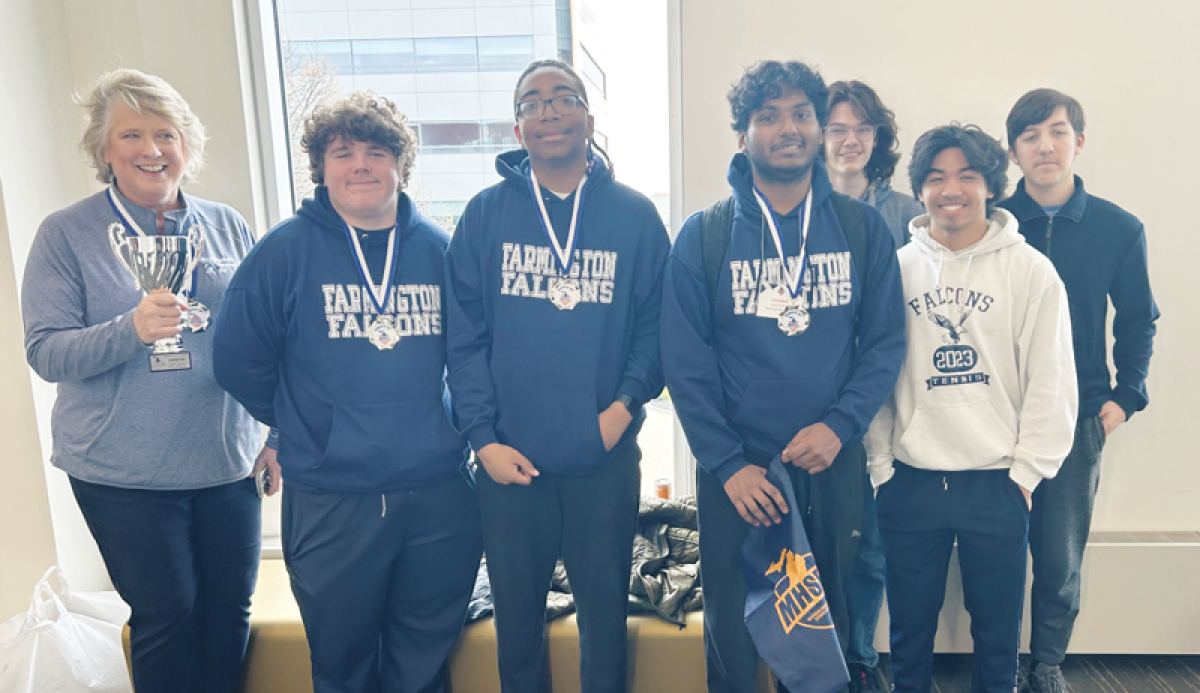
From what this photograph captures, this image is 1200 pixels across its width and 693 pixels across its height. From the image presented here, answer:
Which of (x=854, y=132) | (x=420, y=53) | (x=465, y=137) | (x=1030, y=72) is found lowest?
(x=854, y=132)

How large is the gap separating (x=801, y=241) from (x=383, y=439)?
112 cm

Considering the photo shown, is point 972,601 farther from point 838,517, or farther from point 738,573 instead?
point 738,573

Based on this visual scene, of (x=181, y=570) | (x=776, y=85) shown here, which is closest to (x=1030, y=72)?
(x=776, y=85)

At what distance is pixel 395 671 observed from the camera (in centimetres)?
179

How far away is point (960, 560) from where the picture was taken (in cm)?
187

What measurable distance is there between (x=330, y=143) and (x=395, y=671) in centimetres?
135

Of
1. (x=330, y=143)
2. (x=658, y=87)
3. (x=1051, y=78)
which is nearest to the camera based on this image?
(x=330, y=143)

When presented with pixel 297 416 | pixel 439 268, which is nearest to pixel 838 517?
pixel 439 268

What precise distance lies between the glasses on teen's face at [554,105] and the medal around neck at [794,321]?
2.35 ft

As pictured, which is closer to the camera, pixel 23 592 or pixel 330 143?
pixel 330 143

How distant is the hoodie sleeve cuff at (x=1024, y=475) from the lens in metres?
1.75

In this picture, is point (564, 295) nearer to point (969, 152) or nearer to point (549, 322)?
point (549, 322)

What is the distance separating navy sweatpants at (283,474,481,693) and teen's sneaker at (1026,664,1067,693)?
69.3 inches

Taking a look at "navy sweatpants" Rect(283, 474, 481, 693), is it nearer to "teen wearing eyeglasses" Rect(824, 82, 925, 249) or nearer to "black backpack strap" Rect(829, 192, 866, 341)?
"black backpack strap" Rect(829, 192, 866, 341)
